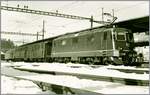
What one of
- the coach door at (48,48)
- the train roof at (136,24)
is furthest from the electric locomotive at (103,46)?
the coach door at (48,48)

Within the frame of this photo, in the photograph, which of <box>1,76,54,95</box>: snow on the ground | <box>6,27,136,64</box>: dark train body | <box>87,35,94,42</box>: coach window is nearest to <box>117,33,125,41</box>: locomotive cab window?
<box>6,27,136,64</box>: dark train body

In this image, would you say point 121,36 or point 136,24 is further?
point 121,36

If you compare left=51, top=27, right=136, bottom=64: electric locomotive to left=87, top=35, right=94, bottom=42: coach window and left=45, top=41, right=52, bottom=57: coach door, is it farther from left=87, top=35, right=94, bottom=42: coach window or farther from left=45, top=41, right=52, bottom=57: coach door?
left=45, top=41, right=52, bottom=57: coach door

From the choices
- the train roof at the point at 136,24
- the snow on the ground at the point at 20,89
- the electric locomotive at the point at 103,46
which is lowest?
the snow on the ground at the point at 20,89

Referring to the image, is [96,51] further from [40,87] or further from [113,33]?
[40,87]

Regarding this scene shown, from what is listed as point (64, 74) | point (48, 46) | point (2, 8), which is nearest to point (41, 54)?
point (48, 46)

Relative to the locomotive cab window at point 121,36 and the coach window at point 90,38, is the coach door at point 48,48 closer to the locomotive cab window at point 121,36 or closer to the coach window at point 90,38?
the coach window at point 90,38

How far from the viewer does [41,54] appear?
106 ft

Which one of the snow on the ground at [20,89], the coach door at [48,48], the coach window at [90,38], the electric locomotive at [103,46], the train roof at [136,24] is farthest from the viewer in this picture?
the coach door at [48,48]

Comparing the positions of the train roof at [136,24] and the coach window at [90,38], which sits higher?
the train roof at [136,24]

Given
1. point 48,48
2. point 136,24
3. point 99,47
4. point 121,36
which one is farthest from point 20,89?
point 48,48

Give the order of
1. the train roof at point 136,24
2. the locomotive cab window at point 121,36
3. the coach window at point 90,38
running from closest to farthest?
the train roof at point 136,24
the locomotive cab window at point 121,36
the coach window at point 90,38

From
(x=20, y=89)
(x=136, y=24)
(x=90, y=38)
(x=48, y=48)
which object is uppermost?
(x=136, y=24)

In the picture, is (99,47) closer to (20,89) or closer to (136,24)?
(136,24)
